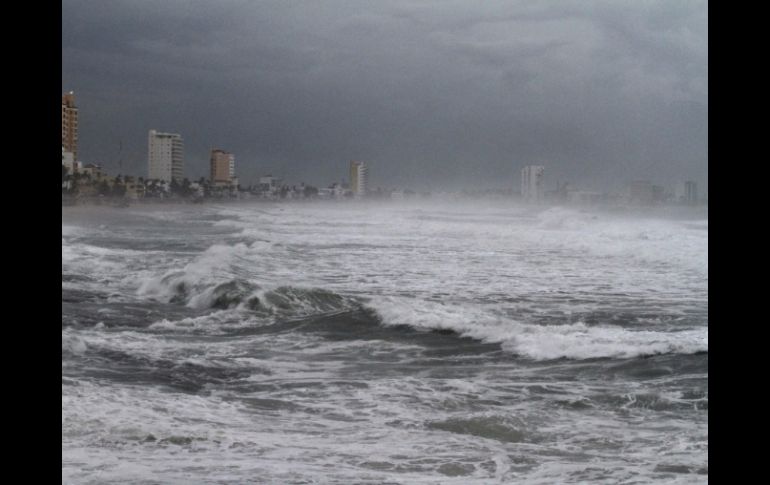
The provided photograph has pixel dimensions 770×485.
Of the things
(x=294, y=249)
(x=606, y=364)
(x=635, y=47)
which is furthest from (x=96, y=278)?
(x=635, y=47)

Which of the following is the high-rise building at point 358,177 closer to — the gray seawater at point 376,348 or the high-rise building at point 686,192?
the gray seawater at point 376,348

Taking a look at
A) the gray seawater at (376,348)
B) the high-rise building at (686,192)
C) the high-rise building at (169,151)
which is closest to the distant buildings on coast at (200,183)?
the high-rise building at (169,151)

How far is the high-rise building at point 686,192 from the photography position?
9.88 metres

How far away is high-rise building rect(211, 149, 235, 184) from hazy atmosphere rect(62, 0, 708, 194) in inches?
3.3

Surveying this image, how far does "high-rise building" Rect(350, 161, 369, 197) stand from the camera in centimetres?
787

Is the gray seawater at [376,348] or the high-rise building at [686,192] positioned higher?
the high-rise building at [686,192]

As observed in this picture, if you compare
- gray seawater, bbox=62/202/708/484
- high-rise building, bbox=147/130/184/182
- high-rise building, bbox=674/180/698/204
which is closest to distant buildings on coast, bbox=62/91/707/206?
high-rise building, bbox=147/130/184/182

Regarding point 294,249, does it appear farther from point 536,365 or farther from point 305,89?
point 536,365

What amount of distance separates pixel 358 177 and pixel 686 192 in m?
4.49

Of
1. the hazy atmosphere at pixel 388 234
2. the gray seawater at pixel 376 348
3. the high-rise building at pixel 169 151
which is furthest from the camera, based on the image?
the high-rise building at pixel 169 151

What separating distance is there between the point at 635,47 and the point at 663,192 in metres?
1.96

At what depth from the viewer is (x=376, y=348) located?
443cm

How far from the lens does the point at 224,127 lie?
25.8ft
